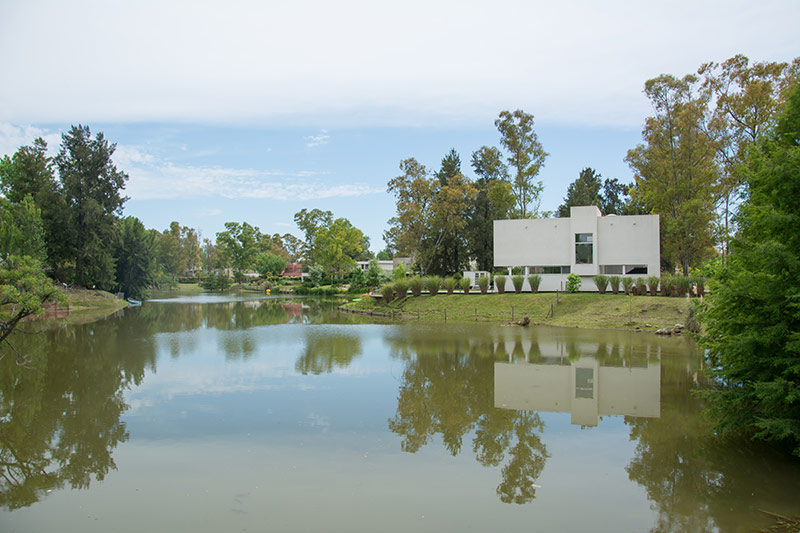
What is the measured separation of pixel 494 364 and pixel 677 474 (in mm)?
8994

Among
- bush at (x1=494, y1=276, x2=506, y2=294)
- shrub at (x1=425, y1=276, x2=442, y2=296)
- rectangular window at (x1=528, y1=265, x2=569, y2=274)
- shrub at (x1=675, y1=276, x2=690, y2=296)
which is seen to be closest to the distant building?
shrub at (x1=425, y1=276, x2=442, y2=296)

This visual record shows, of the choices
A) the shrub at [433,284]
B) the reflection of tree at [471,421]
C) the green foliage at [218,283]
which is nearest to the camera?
the reflection of tree at [471,421]

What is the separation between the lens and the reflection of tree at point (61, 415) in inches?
291

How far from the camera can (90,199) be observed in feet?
137

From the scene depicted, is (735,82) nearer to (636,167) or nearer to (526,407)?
(636,167)

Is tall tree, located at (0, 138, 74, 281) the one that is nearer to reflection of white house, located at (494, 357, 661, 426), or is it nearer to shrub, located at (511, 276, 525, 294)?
shrub, located at (511, 276, 525, 294)

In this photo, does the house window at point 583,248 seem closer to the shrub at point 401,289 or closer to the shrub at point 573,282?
the shrub at point 573,282

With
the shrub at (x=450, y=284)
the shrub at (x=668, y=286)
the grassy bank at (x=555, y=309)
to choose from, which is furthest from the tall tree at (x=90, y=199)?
the shrub at (x=668, y=286)

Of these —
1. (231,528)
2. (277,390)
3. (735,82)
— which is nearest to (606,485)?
(231,528)

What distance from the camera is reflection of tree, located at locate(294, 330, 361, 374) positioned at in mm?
16109

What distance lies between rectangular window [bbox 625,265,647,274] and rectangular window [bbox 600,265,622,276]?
17.7 inches

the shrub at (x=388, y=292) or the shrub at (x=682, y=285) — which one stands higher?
the shrub at (x=682, y=285)

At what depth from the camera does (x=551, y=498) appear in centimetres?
662

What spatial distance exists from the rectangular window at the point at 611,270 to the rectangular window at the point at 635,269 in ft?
1.48
